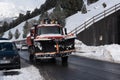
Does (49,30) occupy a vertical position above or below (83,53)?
above

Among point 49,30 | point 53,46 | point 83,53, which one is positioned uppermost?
point 49,30

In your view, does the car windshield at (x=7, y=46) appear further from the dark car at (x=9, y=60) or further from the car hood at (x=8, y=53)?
the car hood at (x=8, y=53)

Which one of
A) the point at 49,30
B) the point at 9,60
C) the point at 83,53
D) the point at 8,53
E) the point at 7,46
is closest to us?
the point at 9,60

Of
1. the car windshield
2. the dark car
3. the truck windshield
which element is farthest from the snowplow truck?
the dark car

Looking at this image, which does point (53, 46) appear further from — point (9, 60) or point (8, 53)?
point (9, 60)

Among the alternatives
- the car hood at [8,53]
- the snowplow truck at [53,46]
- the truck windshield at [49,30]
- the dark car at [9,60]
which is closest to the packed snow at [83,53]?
the dark car at [9,60]

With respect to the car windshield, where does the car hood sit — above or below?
below

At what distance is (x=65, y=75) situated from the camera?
66.7 feet

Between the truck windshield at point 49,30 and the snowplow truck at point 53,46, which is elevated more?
the truck windshield at point 49,30

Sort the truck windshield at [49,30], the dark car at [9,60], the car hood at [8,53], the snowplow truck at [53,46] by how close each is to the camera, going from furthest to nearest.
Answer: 1. the truck windshield at [49,30]
2. the snowplow truck at [53,46]
3. the car hood at [8,53]
4. the dark car at [9,60]

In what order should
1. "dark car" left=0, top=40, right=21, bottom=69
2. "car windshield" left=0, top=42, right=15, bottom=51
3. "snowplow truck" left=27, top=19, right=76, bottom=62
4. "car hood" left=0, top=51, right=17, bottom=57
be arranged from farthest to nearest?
"snowplow truck" left=27, top=19, right=76, bottom=62, "car windshield" left=0, top=42, right=15, bottom=51, "car hood" left=0, top=51, right=17, bottom=57, "dark car" left=0, top=40, right=21, bottom=69

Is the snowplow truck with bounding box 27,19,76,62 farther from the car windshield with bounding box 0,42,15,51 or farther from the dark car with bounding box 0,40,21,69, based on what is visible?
the dark car with bounding box 0,40,21,69

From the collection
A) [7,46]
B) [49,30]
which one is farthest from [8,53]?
[49,30]

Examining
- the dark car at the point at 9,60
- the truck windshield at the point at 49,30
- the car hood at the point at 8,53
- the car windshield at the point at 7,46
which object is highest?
the truck windshield at the point at 49,30
